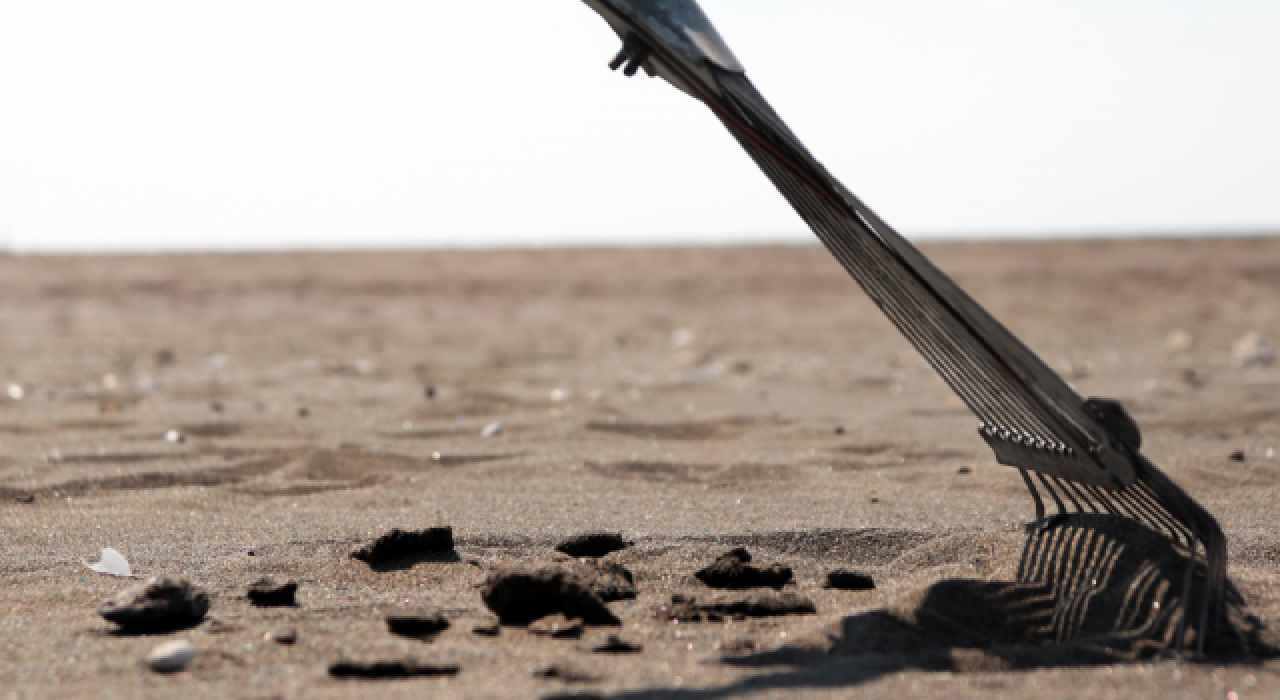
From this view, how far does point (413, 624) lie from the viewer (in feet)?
6.62

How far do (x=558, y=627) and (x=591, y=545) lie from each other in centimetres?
66

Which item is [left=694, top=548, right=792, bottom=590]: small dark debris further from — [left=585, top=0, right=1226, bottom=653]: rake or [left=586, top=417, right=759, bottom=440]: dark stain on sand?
[left=586, top=417, right=759, bottom=440]: dark stain on sand

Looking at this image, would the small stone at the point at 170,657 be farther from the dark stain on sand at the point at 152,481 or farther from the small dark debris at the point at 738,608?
the dark stain on sand at the point at 152,481

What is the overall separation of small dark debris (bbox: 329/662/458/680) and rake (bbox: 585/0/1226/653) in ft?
3.51

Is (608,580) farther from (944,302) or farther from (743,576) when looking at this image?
(944,302)

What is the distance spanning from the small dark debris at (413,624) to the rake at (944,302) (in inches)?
41.6

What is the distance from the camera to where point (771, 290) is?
15.4 meters

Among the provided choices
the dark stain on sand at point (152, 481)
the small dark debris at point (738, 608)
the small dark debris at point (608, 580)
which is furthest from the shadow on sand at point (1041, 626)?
the dark stain on sand at point (152, 481)

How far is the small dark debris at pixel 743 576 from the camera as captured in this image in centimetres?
236

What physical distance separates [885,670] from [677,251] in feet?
65.3

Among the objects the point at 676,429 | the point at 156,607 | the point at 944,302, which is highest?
the point at 944,302

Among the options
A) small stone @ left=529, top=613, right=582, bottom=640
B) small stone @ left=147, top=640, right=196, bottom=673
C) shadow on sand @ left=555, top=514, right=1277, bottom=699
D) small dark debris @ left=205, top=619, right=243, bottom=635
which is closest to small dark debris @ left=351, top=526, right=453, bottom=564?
small dark debris @ left=205, top=619, right=243, bottom=635

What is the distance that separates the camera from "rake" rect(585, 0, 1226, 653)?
1.95m

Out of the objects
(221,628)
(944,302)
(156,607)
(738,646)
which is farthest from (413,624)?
(944,302)
